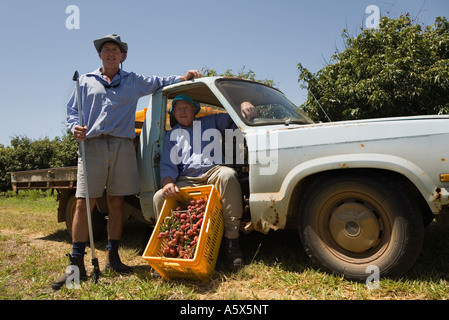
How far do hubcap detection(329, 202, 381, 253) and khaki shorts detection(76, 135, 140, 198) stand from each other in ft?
6.91

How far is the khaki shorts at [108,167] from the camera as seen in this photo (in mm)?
3221

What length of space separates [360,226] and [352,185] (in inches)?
13.4

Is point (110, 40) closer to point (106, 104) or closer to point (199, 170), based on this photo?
point (106, 104)

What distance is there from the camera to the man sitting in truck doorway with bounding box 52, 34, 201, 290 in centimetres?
→ 319

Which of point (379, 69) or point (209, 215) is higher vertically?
point (379, 69)

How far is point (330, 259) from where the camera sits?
2.60 metres

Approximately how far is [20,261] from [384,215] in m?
4.19

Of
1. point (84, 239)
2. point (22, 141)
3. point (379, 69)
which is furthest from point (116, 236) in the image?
point (22, 141)

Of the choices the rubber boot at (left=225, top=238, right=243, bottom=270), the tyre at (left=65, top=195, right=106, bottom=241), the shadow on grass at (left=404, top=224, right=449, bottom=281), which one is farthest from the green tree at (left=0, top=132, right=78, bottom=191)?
the shadow on grass at (left=404, top=224, right=449, bottom=281)

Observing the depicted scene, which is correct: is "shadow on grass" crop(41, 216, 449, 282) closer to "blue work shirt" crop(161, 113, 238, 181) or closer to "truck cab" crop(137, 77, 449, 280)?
"truck cab" crop(137, 77, 449, 280)

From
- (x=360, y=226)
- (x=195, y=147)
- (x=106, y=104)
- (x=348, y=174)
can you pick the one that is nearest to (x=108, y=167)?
(x=106, y=104)

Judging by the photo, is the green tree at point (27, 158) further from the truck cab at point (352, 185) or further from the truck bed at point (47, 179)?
the truck cab at point (352, 185)

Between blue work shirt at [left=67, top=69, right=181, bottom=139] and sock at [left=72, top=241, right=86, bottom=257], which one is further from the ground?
blue work shirt at [left=67, top=69, right=181, bottom=139]
